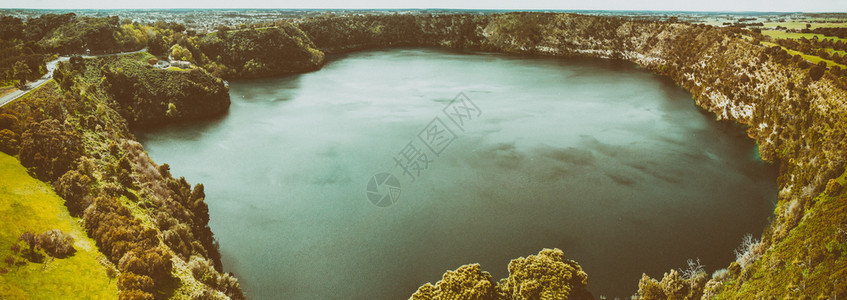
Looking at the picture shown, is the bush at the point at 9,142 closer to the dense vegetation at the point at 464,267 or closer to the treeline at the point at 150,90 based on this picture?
the dense vegetation at the point at 464,267

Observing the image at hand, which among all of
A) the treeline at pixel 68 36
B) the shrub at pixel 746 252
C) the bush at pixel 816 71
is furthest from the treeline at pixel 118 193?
the bush at pixel 816 71

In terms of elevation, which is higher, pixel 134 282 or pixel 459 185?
pixel 134 282

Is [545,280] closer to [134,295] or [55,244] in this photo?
[134,295]

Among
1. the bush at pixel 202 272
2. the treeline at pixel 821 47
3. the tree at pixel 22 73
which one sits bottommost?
the bush at pixel 202 272

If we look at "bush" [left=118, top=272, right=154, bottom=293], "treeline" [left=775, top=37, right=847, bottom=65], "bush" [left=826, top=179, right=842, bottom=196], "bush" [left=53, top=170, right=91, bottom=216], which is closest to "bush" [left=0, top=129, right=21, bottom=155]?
"bush" [left=53, top=170, right=91, bottom=216]

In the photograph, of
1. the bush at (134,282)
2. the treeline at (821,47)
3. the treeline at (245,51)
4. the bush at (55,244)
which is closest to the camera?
the bush at (134,282)

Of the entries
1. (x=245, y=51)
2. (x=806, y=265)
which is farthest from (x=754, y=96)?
(x=245, y=51)
